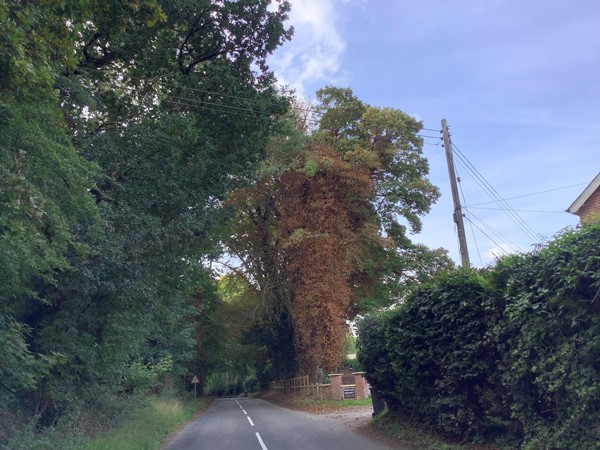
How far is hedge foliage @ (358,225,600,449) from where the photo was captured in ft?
24.5

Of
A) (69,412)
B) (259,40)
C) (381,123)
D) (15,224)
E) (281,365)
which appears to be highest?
(381,123)

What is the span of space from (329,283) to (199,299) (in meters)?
14.7

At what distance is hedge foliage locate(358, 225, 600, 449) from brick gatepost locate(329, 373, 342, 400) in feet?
61.8

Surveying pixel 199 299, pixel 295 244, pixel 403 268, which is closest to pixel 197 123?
pixel 295 244

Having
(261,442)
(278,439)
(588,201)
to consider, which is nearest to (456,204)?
(588,201)

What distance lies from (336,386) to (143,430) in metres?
16.9

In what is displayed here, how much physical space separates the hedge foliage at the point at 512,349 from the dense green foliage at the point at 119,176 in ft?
20.5

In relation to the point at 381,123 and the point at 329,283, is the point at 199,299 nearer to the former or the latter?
the point at 329,283

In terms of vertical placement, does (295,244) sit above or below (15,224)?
above

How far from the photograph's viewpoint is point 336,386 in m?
32.9

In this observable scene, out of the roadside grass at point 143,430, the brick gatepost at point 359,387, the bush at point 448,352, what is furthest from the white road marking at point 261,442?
the brick gatepost at point 359,387

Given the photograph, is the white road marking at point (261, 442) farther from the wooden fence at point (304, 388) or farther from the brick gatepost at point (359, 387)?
the wooden fence at point (304, 388)

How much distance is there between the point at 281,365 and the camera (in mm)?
44469

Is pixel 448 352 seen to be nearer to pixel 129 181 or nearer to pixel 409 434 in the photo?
pixel 409 434
